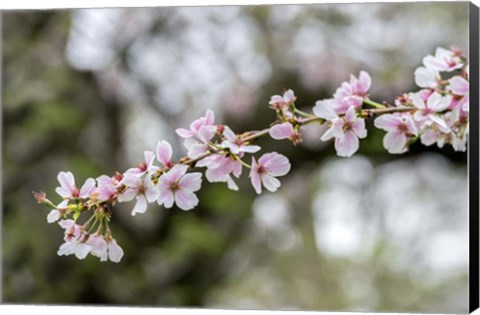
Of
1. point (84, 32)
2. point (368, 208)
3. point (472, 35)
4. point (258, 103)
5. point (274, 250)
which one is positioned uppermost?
point (472, 35)

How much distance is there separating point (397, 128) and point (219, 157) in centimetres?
22

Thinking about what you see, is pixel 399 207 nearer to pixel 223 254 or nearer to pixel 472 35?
pixel 223 254

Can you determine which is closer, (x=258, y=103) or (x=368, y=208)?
(x=258, y=103)

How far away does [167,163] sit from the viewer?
3.10 feet

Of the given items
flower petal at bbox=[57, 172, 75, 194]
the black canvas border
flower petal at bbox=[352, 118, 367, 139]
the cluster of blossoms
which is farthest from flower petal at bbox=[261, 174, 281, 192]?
the black canvas border

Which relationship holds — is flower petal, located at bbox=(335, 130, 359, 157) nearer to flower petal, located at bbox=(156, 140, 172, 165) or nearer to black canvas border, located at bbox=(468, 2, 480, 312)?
flower petal, located at bbox=(156, 140, 172, 165)

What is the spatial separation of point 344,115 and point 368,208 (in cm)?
339

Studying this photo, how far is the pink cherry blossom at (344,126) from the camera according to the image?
37.4 inches

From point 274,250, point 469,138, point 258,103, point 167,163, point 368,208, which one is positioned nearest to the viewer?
point 167,163

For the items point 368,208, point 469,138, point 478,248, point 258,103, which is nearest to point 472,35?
point 469,138

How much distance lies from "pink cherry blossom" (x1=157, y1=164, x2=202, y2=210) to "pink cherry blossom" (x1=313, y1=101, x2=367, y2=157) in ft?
0.49

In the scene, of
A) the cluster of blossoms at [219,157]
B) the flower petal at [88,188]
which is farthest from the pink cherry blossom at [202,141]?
the flower petal at [88,188]

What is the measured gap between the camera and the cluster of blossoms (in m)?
0.92

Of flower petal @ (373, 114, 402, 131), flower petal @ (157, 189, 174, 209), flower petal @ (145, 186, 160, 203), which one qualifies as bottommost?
flower petal @ (157, 189, 174, 209)
